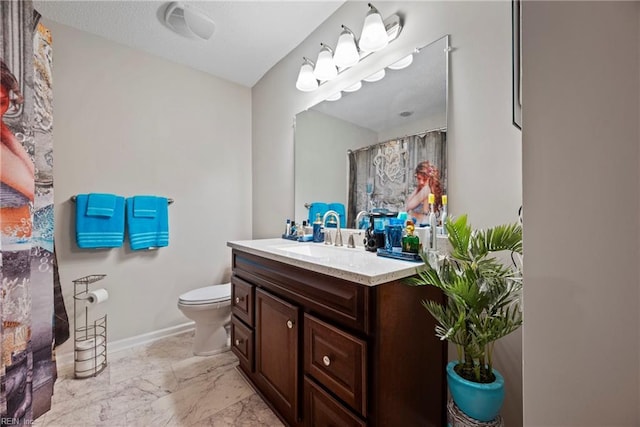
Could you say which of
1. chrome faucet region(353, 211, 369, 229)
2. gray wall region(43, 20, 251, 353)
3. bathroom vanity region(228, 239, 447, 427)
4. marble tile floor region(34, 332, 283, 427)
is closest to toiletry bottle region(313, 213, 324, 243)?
chrome faucet region(353, 211, 369, 229)

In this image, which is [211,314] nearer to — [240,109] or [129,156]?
[129,156]

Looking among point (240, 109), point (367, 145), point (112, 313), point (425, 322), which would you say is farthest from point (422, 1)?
point (112, 313)

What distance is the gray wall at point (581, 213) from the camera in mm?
344

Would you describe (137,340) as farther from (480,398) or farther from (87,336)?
(480,398)

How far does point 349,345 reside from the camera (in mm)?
933

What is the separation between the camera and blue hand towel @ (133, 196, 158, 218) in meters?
2.10

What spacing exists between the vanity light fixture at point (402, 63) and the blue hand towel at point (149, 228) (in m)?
2.04

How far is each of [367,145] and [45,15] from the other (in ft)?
7.81

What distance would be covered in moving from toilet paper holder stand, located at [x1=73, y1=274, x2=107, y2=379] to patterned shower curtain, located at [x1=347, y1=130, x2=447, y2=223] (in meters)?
1.97

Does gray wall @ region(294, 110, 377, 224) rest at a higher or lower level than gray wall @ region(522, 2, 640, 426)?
higher

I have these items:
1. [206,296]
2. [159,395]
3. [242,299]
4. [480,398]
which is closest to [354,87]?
[242,299]

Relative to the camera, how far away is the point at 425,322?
1.05 m

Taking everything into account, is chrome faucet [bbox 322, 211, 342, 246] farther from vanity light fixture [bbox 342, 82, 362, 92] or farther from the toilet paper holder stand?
the toilet paper holder stand

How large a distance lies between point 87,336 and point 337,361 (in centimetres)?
204
